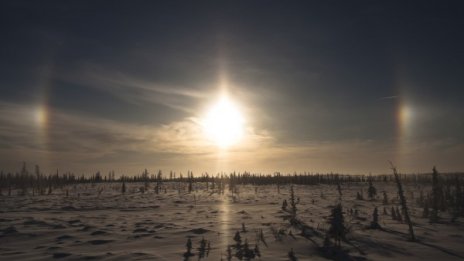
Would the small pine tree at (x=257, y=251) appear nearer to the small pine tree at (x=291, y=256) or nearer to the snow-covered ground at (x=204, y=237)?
the snow-covered ground at (x=204, y=237)

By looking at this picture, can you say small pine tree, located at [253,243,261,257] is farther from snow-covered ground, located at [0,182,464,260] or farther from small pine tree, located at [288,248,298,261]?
small pine tree, located at [288,248,298,261]

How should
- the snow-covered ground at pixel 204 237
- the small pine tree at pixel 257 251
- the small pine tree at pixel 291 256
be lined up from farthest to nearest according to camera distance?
the snow-covered ground at pixel 204 237 → the small pine tree at pixel 257 251 → the small pine tree at pixel 291 256

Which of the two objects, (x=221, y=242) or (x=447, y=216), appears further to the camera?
(x=447, y=216)

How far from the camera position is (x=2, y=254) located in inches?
391

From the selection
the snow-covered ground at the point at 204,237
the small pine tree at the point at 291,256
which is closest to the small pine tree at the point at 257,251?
the snow-covered ground at the point at 204,237

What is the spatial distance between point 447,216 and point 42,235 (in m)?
17.5

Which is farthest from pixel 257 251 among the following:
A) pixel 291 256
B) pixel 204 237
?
pixel 204 237

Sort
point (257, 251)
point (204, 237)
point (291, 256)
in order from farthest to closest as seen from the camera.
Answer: point (204, 237) → point (257, 251) → point (291, 256)

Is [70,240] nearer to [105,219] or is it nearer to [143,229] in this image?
[143,229]

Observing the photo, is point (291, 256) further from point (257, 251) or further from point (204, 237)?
point (204, 237)

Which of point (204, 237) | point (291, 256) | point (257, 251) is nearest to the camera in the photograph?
point (291, 256)

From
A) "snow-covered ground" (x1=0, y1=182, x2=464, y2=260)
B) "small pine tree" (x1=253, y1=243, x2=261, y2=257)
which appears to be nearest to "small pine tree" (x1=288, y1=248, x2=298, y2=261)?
"snow-covered ground" (x1=0, y1=182, x2=464, y2=260)

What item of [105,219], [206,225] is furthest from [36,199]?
[206,225]

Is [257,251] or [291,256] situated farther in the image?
[257,251]
